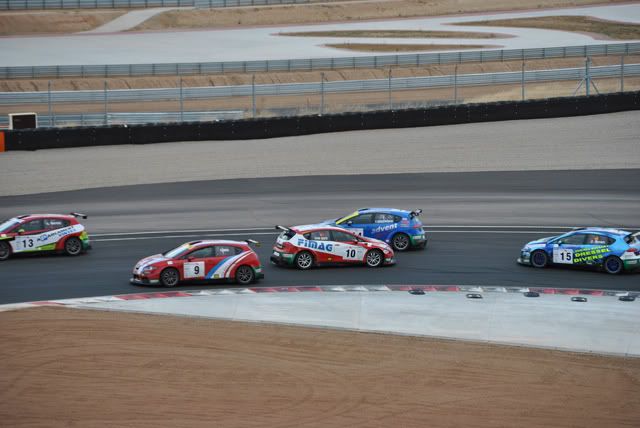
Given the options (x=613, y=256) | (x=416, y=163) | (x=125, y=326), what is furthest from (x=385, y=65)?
(x=125, y=326)

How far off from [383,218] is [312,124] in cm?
1517

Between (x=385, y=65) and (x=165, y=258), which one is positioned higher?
(x=385, y=65)

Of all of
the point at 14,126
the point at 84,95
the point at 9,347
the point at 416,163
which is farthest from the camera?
the point at 84,95

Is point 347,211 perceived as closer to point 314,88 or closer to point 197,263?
point 197,263

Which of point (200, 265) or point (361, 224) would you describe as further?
point (361, 224)

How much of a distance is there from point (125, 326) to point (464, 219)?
1329cm

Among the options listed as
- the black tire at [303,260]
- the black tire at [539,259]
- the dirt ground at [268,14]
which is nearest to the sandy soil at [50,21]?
the dirt ground at [268,14]

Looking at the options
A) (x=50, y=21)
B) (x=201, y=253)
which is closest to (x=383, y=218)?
(x=201, y=253)

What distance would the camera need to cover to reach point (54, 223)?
991 inches

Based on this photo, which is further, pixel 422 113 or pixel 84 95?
pixel 84 95

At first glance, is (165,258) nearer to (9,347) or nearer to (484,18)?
(9,347)

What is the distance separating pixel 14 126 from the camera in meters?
40.4

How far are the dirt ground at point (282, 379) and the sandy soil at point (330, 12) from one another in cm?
6234

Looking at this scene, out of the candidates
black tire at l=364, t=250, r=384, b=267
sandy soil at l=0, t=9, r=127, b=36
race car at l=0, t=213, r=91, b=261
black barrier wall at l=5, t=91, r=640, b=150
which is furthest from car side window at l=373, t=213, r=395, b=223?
A: sandy soil at l=0, t=9, r=127, b=36
